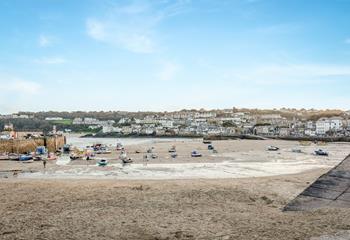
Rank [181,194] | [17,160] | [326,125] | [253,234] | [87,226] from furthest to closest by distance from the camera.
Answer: [326,125] < [17,160] < [181,194] < [87,226] < [253,234]

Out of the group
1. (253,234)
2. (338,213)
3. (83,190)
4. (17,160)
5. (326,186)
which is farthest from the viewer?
(17,160)

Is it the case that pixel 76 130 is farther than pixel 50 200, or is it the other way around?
pixel 76 130

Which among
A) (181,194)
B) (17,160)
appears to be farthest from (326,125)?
(181,194)

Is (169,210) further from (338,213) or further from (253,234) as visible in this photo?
(338,213)

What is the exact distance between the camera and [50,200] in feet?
50.4

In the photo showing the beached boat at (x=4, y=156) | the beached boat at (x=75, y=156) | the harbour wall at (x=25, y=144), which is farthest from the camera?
the harbour wall at (x=25, y=144)

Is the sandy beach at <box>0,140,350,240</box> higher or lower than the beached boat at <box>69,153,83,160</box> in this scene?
higher

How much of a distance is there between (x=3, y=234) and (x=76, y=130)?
190884 millimetres

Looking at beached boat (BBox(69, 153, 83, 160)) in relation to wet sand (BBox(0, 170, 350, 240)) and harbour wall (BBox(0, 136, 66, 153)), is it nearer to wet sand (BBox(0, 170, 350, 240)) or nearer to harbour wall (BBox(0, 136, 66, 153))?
harbour wall (BBox(0, 136, 66, 153))

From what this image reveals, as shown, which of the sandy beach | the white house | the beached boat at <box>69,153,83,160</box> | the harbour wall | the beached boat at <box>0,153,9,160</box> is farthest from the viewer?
the white house

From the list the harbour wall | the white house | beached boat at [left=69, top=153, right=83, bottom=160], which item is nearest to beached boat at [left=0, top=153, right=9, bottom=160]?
the harbour wall

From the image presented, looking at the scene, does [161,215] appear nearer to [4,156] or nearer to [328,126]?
[4,156]

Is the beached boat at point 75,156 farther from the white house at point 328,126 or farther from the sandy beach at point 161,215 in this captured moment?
the white house at point 328,126

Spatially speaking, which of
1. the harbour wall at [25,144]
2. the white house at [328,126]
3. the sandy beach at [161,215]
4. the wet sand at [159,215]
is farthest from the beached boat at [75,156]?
the white house at [328,126]
